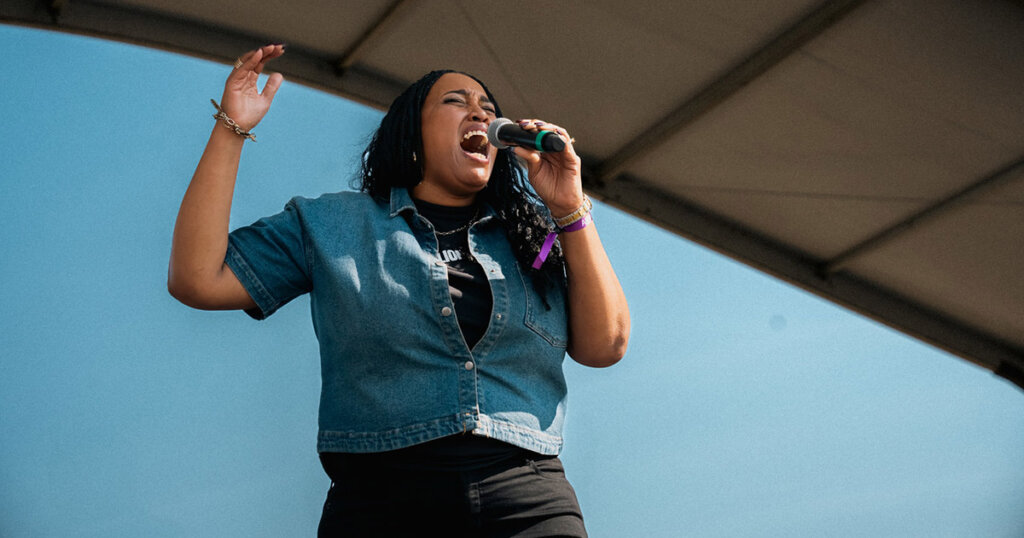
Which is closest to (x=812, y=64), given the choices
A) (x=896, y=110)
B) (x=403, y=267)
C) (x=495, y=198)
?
(x=896, y=110)

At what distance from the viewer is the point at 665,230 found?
5.66m

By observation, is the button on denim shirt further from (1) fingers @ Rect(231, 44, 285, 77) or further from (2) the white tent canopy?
(2) the white tent canopy

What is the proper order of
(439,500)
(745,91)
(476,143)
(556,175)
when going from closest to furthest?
(439,500)
(556,175)
(476,143)
(745,91)

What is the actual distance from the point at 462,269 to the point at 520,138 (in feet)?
0.84

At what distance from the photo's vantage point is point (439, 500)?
1.45 metres

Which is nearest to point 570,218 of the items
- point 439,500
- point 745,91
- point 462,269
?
point 462,269

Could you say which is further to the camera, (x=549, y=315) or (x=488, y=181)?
(x=488, y=181)

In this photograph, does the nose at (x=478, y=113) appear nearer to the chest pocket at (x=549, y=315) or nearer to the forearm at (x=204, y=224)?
the chest pocket at (x=549, y=315)

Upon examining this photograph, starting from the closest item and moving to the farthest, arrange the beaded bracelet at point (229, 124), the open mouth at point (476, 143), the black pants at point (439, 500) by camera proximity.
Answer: the black pants at point (439, 500)
the beaded bracelet at point (229, 124)
the open mouth at point (476, 143)

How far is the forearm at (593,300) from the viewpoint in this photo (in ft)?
5.46

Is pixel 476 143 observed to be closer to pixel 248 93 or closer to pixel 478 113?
pixel 478 113

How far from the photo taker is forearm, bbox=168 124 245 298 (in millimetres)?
1520

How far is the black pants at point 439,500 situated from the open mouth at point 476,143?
61cm

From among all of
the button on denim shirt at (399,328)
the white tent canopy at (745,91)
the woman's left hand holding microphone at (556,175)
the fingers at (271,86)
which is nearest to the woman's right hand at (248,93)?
the fingers at (271,86)
